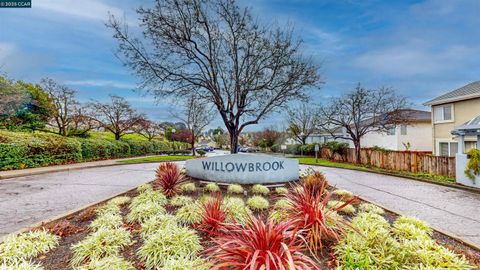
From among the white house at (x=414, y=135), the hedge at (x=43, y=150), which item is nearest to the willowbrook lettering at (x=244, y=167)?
the hedge at (x=43, y=150)

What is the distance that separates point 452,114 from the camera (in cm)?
1711

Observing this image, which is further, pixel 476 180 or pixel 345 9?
pixel 345 9

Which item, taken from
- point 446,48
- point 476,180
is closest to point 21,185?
point 476,180

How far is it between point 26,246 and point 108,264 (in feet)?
5.21

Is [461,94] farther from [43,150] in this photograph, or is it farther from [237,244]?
[43,150]

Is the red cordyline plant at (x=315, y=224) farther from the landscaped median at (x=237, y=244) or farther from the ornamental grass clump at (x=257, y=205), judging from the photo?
the ornamental grass clump at (x=257, y=205)

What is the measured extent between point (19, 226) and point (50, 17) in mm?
8156

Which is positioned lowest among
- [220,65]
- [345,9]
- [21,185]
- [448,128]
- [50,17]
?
[21,185]

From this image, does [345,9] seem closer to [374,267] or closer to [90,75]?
[374,267]

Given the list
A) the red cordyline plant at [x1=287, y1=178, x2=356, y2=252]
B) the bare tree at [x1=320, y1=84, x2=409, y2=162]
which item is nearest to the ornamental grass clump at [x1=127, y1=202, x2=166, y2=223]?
the red cordyline plant at [x1=287, y1=178, x2=356, y2=252]

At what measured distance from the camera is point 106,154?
→ 23.1 m

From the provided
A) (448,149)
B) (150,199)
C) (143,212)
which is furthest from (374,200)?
(448,149)

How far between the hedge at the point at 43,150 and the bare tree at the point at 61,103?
16.6 feet

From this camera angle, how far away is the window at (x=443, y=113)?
17375 mm
